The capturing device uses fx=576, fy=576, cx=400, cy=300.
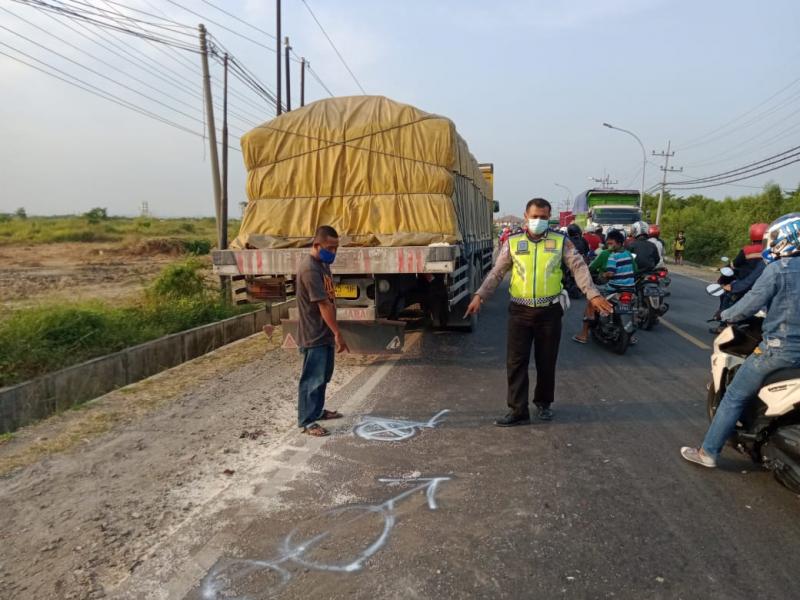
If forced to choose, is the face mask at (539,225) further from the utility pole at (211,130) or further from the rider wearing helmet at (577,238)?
the utility pole at (211,130)

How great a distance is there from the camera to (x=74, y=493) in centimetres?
359

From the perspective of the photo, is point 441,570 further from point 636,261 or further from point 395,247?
point 636,261

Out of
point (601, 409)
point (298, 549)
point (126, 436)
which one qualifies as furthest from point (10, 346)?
point (601, 409)

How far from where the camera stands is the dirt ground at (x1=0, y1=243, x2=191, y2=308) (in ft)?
51.8

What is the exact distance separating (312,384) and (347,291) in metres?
2.19

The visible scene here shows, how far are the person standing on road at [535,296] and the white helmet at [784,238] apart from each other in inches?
50.5

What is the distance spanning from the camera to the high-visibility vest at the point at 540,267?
464cm

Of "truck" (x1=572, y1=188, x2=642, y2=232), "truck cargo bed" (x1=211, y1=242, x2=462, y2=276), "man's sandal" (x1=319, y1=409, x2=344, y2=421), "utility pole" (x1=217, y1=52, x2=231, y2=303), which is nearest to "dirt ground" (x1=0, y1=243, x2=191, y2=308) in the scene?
"utility pole" (x1=217, y1=52, x2=231, y2=303)

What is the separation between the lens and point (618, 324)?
25.0ft

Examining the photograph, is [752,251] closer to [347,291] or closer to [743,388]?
[743,388]

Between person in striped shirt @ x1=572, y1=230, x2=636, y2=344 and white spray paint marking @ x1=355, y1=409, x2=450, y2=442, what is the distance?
4.16 m

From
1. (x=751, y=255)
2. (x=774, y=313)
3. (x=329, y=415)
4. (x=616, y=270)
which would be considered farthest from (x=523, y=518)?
(x=751, y=255)

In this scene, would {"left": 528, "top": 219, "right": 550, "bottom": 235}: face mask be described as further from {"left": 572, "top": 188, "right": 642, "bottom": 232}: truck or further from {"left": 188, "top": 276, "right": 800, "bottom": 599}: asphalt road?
{"left": 572, "top": 188, "right": 642, "bottom": 232}: truck

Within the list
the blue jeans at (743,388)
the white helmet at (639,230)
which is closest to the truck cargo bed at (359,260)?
the blue jeans at (743,388)
